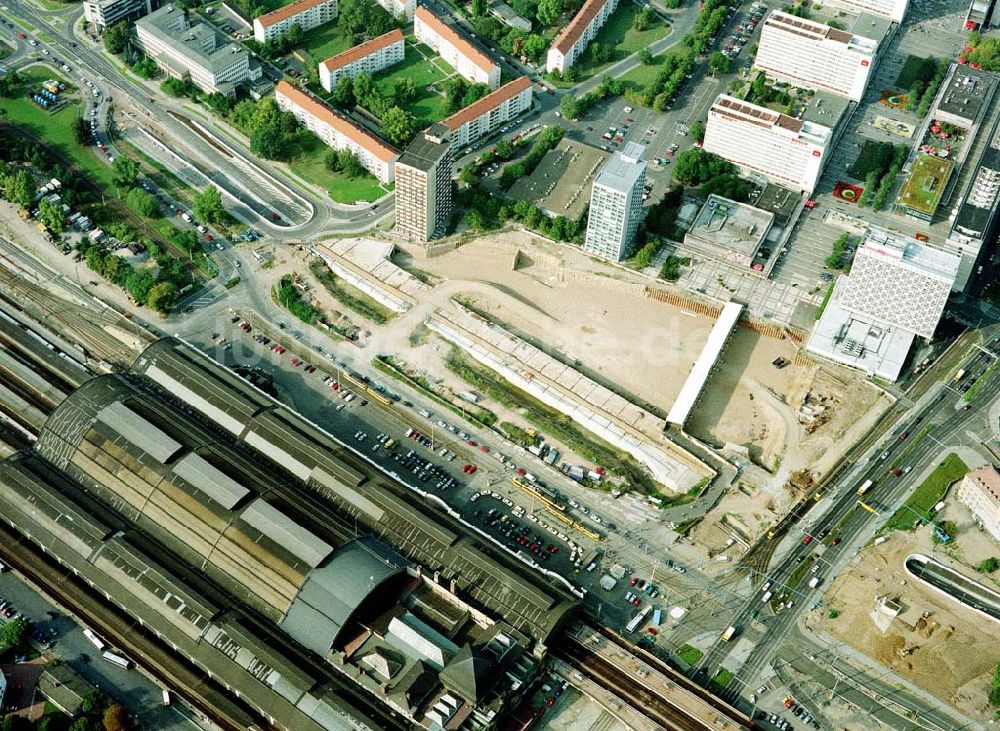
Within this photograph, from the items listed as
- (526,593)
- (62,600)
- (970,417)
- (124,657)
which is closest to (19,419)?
(62,600)

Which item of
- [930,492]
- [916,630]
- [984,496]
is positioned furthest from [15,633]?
[984,496]

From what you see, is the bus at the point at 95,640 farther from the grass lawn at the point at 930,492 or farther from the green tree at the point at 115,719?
the grass lawn at the point at 930,492

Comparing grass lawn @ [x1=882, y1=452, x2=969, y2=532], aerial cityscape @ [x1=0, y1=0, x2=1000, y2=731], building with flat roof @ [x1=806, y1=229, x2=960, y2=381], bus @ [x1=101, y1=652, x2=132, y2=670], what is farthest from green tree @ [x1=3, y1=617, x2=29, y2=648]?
building with flat roof @ [x1=806, y1=229, x2=960, y2=381]

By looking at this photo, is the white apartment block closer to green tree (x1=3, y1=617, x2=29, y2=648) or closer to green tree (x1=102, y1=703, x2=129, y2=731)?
green tree (x1=102, y1=703, x2=129, y2=731)

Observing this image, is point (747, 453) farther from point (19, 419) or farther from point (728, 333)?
point (19, 419)

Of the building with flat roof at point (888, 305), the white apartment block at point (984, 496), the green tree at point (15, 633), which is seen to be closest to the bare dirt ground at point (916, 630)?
the white apartment block at point (984, 496)
